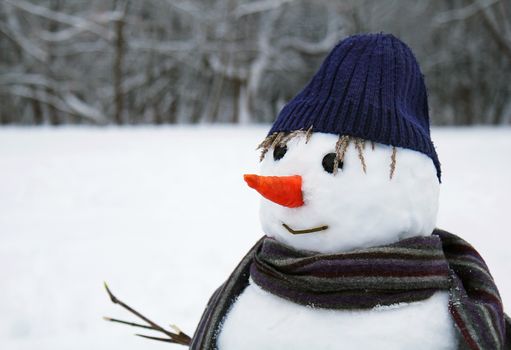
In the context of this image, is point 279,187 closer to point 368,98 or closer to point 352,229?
point 352,229

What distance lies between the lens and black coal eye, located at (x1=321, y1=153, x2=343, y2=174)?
3.20 feet

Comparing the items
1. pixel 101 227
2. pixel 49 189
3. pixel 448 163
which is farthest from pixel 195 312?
pixel 448 163

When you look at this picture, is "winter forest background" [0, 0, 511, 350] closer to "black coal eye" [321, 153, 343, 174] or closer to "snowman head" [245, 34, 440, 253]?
"snowman head" [245, 34, 440, 253]

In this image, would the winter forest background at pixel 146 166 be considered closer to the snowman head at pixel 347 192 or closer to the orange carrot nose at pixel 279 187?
the snowman head at pixel 347 192

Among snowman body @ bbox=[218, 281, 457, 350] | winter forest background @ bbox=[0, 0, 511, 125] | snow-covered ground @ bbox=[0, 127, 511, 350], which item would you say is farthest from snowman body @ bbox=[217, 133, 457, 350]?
winter forest background @ bbox=[0, 0, 511, 125]

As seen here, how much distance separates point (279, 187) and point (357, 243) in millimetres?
204

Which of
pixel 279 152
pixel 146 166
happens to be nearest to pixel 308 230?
pixel 279 152

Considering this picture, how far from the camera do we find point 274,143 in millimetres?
1096

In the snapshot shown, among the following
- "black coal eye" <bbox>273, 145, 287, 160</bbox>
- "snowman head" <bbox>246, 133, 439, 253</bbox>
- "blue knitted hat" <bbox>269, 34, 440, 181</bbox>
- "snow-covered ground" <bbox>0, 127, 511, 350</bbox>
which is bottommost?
"snow-covered ground" <bbox>0, 127, 511, 350</bbox>

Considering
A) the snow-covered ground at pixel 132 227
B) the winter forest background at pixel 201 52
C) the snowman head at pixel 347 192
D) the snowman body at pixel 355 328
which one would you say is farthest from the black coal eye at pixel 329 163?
the winter forest background at pixel 201 52

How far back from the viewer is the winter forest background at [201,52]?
37.1 feet

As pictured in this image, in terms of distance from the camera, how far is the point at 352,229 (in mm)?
966

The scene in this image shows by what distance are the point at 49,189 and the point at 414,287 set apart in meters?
3.61

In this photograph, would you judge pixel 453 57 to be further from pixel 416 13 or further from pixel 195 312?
pixel 195 312
